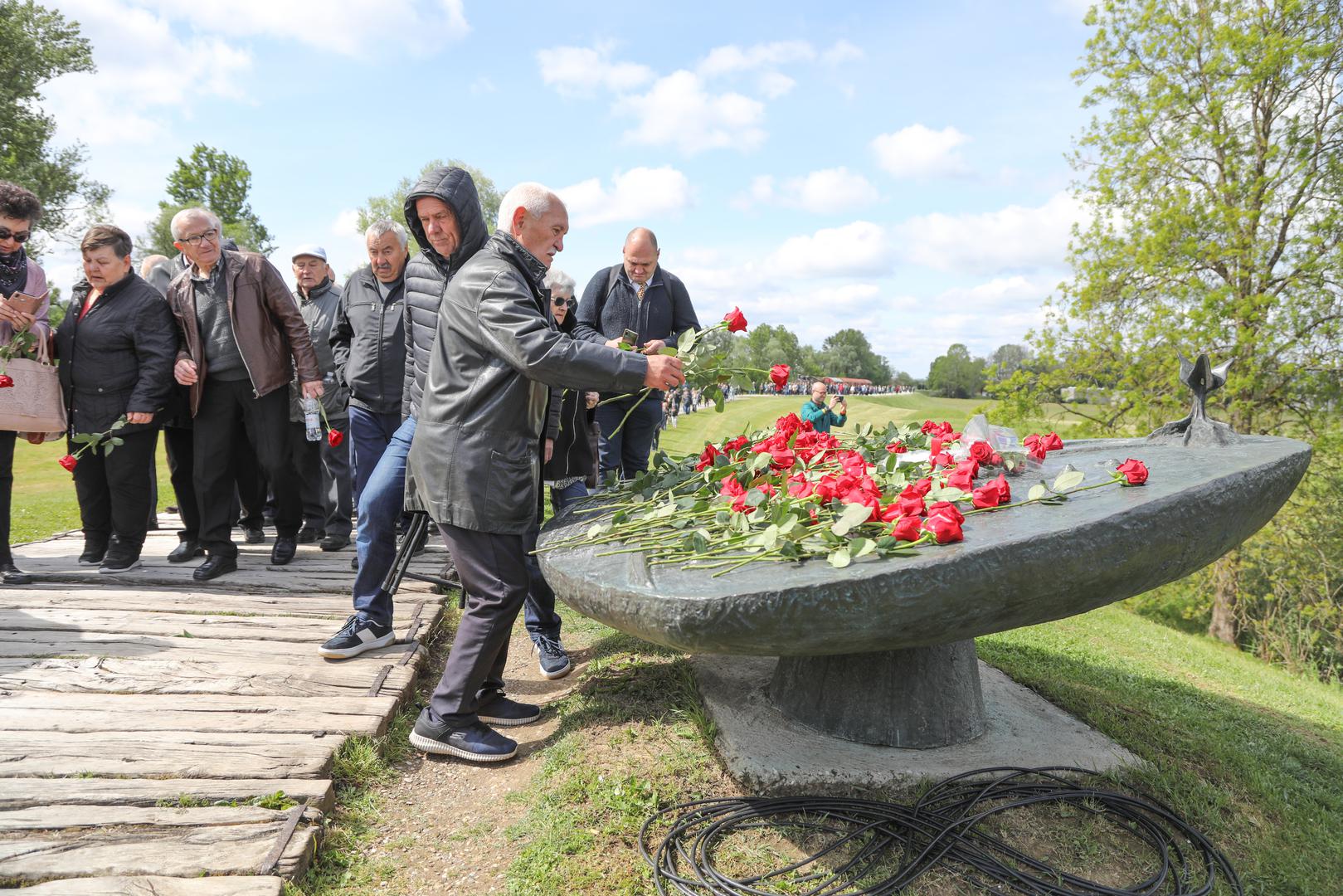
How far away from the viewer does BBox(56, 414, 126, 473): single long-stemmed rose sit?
486 centimetres

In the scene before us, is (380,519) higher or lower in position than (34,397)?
lower

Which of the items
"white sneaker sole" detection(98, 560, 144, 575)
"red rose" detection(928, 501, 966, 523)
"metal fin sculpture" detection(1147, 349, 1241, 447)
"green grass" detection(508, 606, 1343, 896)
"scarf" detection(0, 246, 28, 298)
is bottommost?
"green grass" detection(508, 606, 1343, 896)

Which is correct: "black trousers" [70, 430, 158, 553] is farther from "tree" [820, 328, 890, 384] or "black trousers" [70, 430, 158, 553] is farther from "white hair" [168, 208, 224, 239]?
"tree" [820, 328, 890, 384]

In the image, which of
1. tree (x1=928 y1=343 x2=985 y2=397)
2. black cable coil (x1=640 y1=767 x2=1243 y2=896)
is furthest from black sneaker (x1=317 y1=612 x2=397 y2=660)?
tree (x1=928 y1=343 x2=985 y2=397)

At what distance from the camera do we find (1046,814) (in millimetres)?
2779

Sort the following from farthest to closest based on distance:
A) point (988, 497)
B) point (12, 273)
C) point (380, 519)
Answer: point (12, 273) < point (380, 519) < point (988, 497)

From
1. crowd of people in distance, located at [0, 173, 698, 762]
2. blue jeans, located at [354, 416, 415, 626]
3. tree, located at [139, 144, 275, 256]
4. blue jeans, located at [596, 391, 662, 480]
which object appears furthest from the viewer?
tree, located at [139, 144, 275, 256]

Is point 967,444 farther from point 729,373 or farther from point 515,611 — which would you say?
point 515,611

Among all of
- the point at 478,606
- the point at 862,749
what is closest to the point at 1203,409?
the point at 862,749

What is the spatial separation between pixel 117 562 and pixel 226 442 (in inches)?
46.1

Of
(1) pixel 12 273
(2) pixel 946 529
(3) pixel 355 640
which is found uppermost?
(1) pixel 12 273

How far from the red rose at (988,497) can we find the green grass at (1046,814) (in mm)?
1179

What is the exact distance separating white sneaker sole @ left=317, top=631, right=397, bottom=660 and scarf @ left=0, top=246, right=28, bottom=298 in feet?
10.5

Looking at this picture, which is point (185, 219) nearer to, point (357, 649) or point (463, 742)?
point (357, 649)
